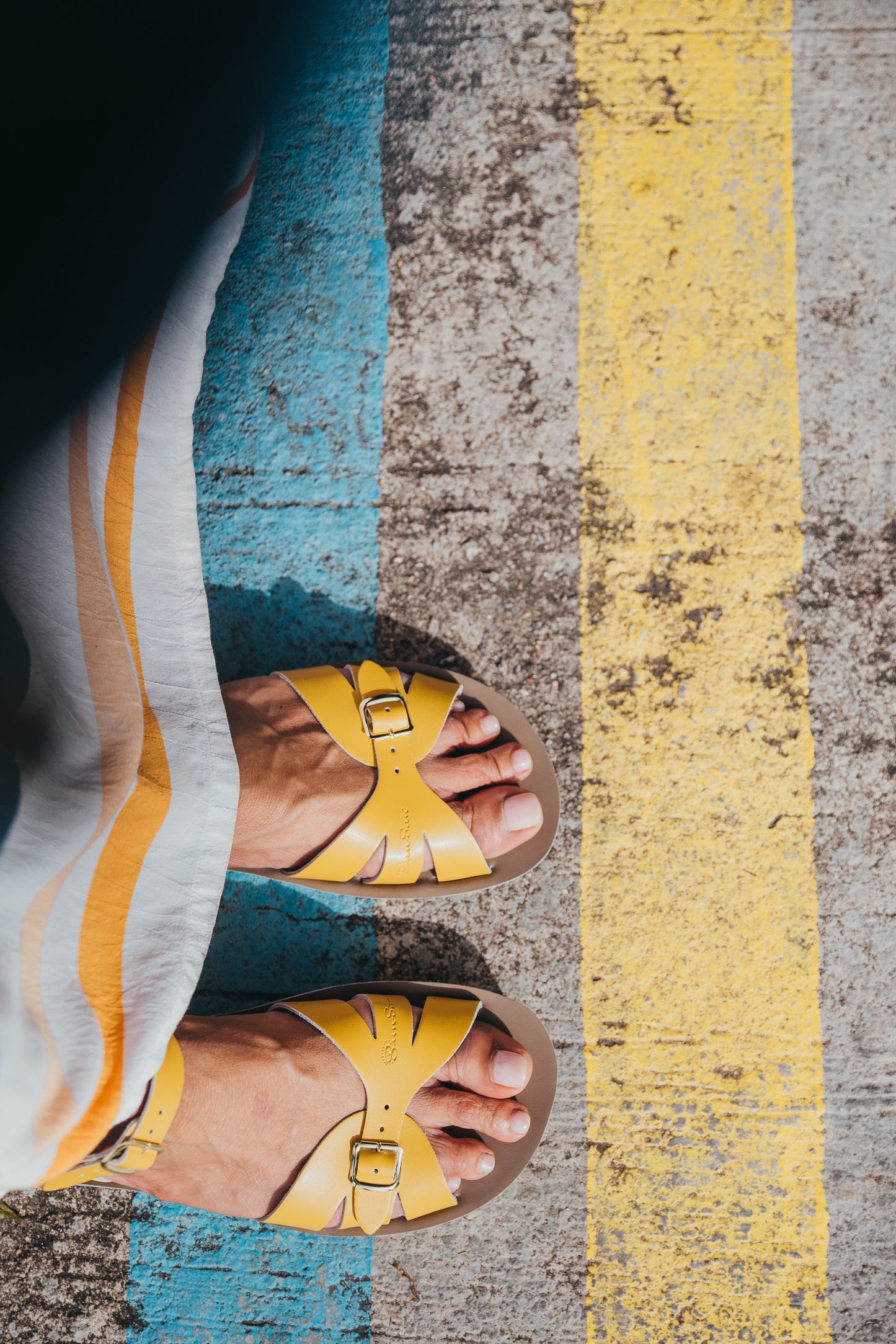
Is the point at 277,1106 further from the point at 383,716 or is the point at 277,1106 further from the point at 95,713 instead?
the point at 95,713

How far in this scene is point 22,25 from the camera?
1.86 meters

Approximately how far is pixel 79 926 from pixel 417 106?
1.91 m

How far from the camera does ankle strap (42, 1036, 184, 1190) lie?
127 cm

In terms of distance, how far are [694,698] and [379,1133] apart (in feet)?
3.69

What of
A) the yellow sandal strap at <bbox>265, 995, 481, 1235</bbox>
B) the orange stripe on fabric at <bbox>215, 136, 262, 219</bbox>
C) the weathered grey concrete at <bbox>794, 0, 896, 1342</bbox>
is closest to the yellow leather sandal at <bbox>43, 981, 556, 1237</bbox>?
the yellow sandal strap at <bbox>265, 995, 481, 1235</bbox>

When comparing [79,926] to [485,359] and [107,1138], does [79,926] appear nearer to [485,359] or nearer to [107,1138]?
[107,1138]

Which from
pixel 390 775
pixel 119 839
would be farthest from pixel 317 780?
pixel 119 839

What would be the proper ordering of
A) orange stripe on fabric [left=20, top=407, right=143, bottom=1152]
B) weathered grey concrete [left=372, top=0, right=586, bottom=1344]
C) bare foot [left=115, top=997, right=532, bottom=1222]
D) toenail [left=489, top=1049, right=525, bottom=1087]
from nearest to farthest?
orange stripe on fabric [left=20, top=407, right=143, bottom=1152] < bare foot [left=115, top=997, right=532, bottom=1222] < toenail [left=489, top=1049, right=525, bottom=1087] < weathered grey concrete [left=372, top=0, right=586, bottom=1344]

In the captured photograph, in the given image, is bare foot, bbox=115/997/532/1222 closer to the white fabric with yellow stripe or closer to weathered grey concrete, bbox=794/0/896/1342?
the white fabric with yellow stripe

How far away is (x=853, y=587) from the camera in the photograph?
1.73 metres

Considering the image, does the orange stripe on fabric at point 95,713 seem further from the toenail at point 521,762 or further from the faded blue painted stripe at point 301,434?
the toenail at point 521,762

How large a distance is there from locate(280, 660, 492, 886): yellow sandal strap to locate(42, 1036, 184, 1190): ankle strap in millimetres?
433

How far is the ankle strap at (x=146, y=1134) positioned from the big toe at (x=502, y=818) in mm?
704

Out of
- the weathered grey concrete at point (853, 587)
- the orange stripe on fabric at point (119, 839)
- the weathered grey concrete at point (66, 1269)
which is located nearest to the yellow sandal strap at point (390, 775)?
the orange stripe on fabric at point (119, 839)
